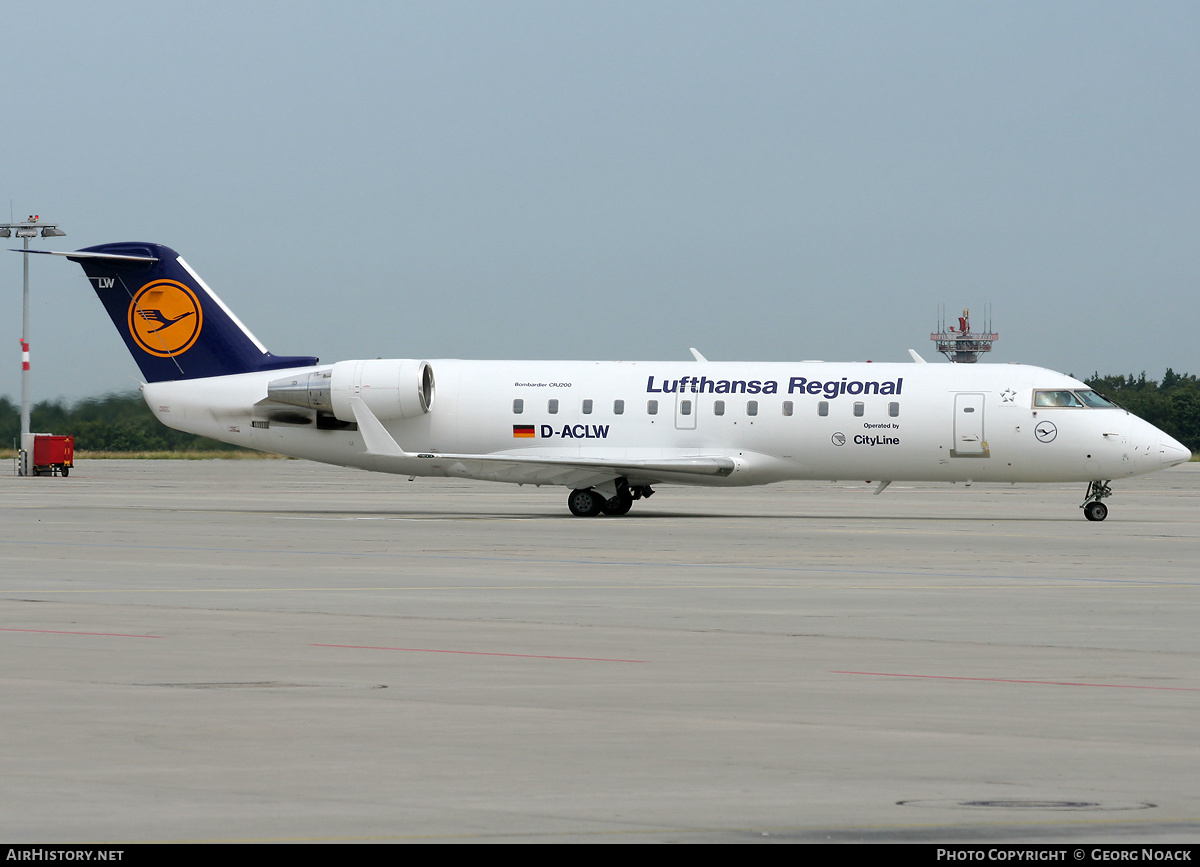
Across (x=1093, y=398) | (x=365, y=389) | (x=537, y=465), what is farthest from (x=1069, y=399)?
(x=365, y=389)

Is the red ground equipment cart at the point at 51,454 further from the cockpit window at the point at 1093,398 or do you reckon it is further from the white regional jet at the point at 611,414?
the cockpit window at the point at 1093,398

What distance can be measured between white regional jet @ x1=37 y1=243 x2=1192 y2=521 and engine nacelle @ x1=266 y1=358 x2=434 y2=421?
1.3 inches

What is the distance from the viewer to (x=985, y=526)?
33969 mm

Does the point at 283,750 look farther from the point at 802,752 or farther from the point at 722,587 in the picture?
the point at 722,587

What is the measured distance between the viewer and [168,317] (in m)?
39.8

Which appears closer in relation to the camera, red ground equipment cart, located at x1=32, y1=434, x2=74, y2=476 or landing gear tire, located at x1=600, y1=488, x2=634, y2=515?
landing gear tire, located at x1=600, y1=488, x2=634, y2=515

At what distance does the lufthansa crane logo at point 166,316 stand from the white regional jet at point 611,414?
0.04m

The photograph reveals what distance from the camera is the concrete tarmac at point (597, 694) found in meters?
7.23

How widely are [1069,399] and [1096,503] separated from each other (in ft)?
7.97

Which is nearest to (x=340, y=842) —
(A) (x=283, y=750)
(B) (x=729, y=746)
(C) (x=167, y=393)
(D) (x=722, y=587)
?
(A) (x=283, y=750)

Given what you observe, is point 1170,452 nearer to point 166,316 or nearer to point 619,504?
point 619,504

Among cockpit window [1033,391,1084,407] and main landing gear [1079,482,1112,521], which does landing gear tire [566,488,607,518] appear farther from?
main landing gear [1079,482,1112,521]

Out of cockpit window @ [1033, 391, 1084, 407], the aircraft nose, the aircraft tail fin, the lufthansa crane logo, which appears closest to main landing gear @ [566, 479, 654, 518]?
the aircraft tail fin

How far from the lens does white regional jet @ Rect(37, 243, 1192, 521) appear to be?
35.7 metres
